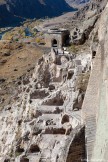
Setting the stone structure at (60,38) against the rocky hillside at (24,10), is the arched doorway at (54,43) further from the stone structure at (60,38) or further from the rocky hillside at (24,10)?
the rocky hillside at (24,10)

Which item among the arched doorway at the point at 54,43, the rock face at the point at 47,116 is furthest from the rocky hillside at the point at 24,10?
the rock face at the point at 47,116

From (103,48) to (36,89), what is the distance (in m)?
12.1

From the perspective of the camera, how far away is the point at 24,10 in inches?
6747

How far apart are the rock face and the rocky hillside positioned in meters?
116

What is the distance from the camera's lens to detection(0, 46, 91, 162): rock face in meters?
16.8

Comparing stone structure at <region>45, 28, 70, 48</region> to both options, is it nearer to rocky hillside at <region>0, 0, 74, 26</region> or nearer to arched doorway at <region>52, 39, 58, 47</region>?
arched doorway at <region>52, 39, 58, 47</region>

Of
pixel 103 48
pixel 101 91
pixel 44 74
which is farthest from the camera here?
pixel 44 74

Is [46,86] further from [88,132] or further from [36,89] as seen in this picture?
[88,132]

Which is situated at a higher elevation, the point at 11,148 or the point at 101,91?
the point at 101,91

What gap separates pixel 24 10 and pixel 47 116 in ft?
509

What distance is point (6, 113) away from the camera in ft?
90.8

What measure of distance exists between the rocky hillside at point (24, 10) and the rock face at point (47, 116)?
116 m

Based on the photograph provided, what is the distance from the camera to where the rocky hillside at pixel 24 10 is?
15159 centimetres

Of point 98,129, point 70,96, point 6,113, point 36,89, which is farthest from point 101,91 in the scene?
point 6,113
